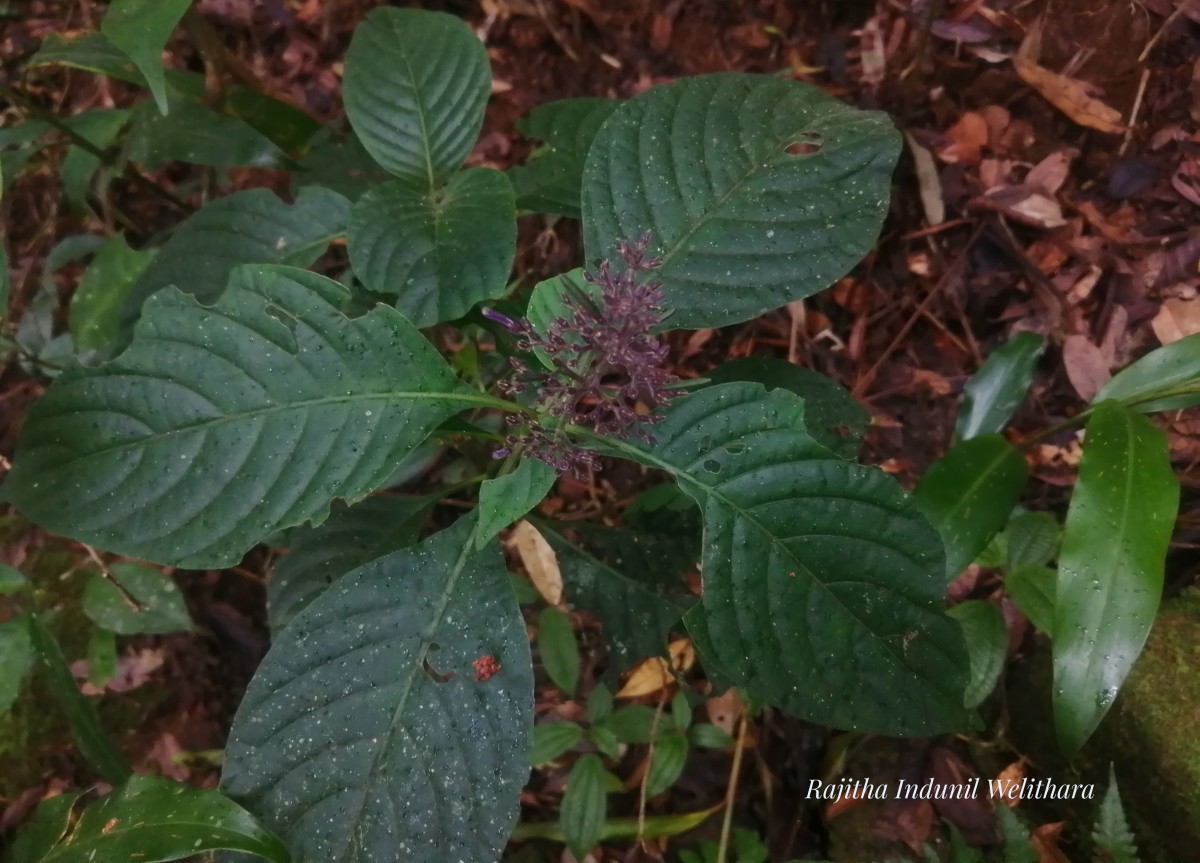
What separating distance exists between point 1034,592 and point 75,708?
6.27 ft

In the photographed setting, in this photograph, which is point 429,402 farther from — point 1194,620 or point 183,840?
point 1194,620

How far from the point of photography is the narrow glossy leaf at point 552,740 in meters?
1.78

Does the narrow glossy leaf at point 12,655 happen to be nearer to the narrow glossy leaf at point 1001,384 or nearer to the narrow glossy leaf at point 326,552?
the narrow glossy leaf at point 326,552

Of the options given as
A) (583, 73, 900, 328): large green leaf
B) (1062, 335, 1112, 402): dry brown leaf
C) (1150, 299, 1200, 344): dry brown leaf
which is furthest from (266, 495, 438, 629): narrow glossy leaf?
(1150, 299, 1200, 344): dry brown leaf

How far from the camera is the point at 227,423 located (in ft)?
3.72

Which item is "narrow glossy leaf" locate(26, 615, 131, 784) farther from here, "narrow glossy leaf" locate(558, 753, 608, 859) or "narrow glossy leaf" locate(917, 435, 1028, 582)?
"narrow glossy leaf" locate(917, 435, 1028, 582)

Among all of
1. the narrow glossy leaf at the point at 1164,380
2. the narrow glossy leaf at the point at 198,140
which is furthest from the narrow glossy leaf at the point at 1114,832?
the narrow glossy leaf at the point at 198,140

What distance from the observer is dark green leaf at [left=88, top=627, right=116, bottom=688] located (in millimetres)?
1913

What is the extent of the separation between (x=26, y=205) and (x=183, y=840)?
2.29 m

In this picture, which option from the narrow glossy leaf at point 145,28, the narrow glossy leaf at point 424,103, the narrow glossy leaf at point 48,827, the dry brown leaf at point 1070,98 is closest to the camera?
the narrow glossy leaf at point 145,28

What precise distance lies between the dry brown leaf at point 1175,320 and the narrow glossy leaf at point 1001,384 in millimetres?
422

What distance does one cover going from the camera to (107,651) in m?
1.93

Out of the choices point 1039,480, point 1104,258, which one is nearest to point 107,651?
point 1039,480

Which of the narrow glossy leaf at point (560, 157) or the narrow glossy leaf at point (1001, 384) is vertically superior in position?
the narrow glossy leaf at point (560, 157)
